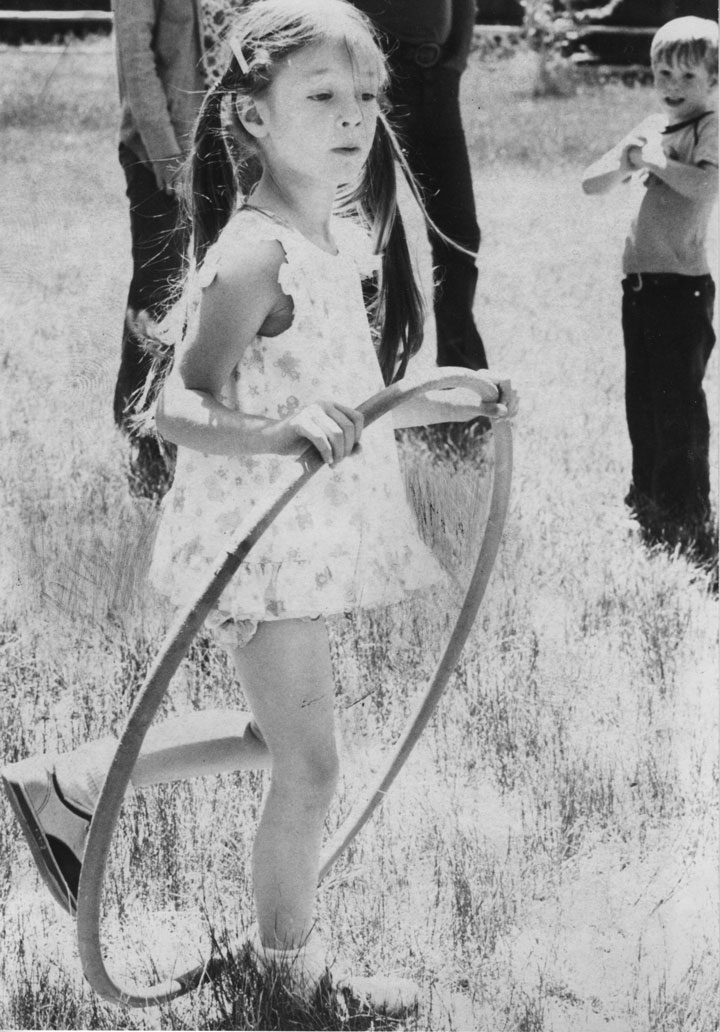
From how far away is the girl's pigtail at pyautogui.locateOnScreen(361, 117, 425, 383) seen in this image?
2.29m

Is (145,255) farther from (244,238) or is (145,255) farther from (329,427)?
(329,427)

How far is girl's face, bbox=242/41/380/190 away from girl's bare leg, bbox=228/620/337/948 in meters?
0.70

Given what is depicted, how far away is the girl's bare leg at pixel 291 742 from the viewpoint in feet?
6.82

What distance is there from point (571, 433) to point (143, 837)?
3.68 ft

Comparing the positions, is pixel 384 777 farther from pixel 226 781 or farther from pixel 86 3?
pixel 86 3

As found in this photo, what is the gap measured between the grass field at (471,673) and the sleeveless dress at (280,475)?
46cm

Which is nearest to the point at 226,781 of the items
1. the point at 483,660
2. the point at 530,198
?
the point at 483,660

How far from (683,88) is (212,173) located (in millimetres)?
964

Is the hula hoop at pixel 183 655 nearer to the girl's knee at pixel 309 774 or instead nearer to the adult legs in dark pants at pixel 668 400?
the girl's knee at pixel 309 774

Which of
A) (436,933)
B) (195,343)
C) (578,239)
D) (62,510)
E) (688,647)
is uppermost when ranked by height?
(578,239)

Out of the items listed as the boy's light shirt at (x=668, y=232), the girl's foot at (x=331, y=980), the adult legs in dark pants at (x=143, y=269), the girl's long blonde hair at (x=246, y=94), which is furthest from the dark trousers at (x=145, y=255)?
the girl's foot at (x=331, y=980)

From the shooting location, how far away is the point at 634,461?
274cm

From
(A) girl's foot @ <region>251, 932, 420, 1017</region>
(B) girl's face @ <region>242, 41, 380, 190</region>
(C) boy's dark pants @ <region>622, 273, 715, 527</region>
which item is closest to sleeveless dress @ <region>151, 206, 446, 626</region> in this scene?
(B) girl's face @ <region>242, 41, 380, 190</region>

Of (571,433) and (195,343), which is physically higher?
(195,343)
